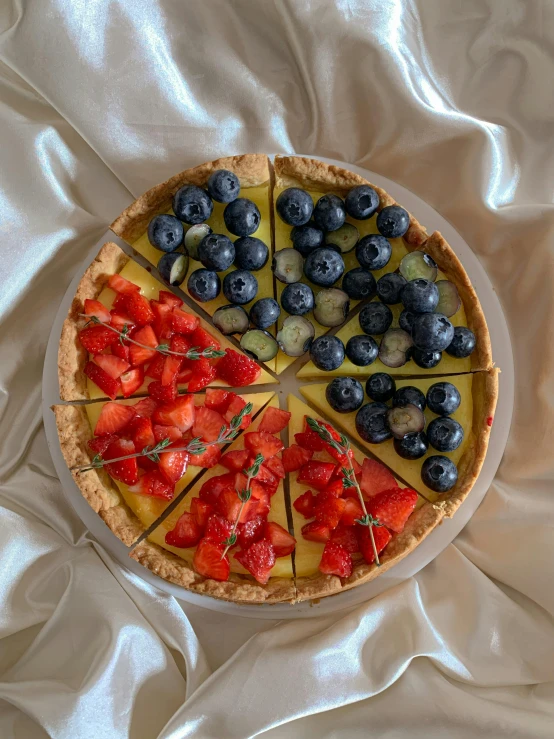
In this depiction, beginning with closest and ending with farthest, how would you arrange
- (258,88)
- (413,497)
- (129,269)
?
(413,497), (129,269), (258,88)

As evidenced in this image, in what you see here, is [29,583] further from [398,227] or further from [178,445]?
[398,227]

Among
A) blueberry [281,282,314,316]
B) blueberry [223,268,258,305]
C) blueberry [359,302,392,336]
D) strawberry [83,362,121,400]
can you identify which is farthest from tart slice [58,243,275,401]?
blueberry [359,302,392,336]

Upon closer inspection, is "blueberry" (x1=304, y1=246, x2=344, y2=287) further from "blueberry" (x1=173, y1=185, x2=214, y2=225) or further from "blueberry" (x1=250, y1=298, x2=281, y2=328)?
"blueberry" (x1=173, y1=185, x2=214, y2=225)

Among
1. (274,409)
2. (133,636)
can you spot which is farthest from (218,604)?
(274,409)

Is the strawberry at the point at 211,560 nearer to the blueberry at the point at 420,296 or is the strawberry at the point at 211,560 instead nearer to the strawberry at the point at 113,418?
the strawberry at the point at 113,418

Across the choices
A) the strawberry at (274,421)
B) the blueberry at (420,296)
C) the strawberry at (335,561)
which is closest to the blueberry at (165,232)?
the strawberry at (274,421)
